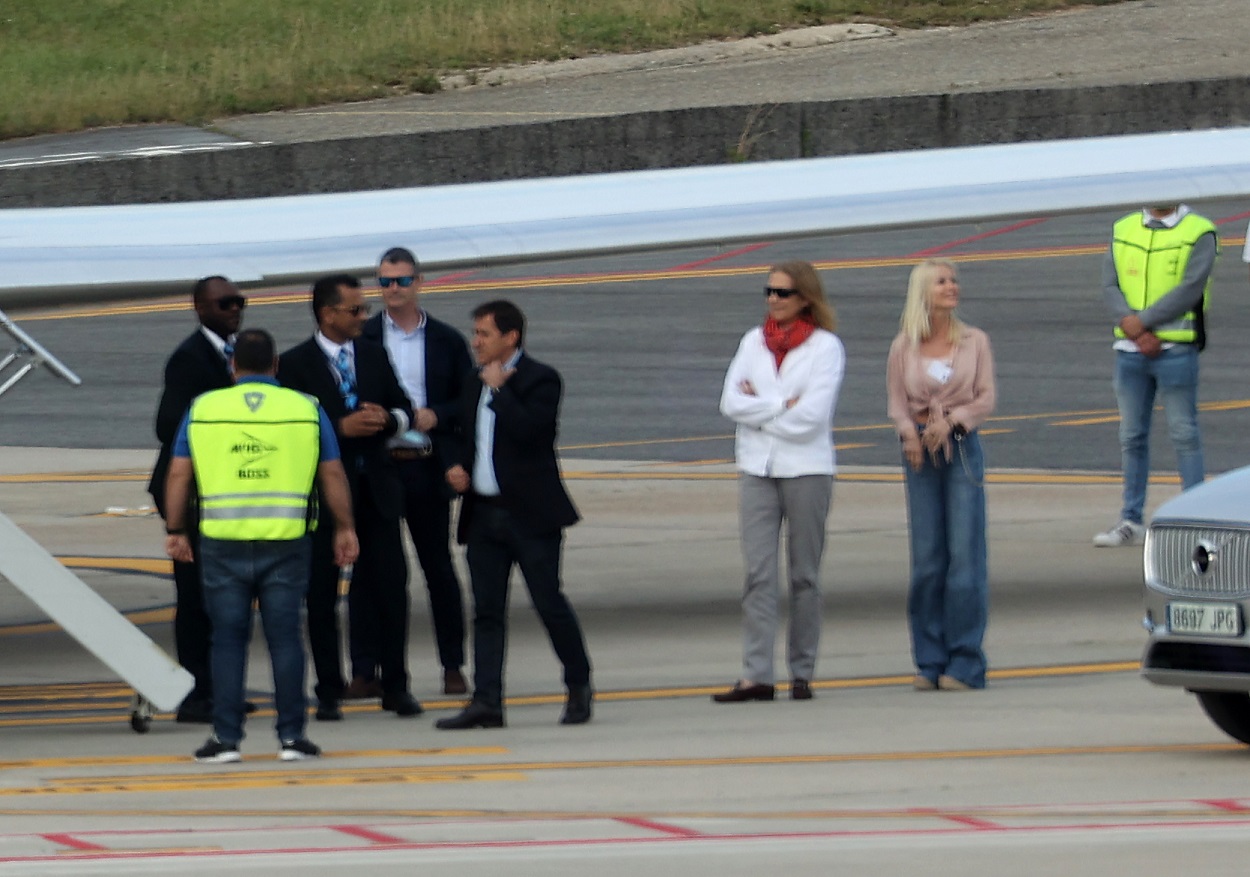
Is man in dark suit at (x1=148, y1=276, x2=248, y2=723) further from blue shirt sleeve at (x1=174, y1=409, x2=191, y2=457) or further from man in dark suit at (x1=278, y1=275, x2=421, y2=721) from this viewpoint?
blue shirt sleeve at (x1=174, y1=409, x2=191, y2=457)

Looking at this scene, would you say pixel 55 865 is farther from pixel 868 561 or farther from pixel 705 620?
pixel 868 561

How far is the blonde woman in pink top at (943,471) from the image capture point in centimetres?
1118

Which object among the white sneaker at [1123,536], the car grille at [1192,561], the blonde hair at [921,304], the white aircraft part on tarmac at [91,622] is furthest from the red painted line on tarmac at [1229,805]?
the white sneaker at [1123,536]

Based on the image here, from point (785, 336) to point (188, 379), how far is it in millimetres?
2862

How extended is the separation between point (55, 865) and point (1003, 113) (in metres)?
25.1

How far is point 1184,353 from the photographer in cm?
1472

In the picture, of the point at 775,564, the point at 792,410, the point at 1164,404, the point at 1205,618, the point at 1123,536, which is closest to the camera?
the point at 1205,618

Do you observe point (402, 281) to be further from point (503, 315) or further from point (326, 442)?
point (326, 442)

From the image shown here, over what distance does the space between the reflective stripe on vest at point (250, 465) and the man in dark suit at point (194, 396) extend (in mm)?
1237

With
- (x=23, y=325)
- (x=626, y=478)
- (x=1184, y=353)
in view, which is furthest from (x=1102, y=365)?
(x=23, y=325)

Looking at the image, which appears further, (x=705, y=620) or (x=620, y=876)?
(x=705, y=620)

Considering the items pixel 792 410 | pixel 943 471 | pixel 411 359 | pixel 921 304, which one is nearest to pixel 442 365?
pixel 411 359

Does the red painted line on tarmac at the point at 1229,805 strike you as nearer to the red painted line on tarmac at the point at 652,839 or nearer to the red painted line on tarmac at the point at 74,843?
the red painted line on tarmac at the point at 652,839

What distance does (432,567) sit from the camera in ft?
38.1
